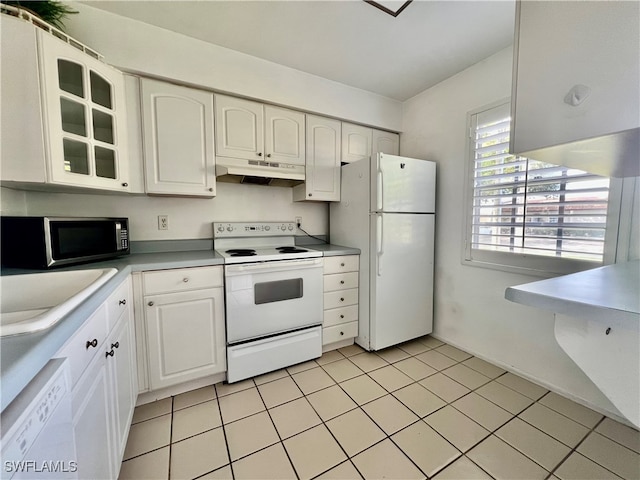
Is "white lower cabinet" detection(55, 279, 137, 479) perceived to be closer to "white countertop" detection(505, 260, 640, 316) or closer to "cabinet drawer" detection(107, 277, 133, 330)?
"cabinet drawer" detection(107, 277, 133, 330)

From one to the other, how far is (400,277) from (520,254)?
2.89ft

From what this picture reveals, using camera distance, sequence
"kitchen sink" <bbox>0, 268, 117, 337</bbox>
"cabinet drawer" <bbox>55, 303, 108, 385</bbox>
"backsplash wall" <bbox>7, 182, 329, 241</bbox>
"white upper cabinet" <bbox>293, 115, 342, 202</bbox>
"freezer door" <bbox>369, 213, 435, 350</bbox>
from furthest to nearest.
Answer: "white upper cabinet" <bbox>293, 115, 342, 202</bbox> < "freezer door" <bbox>369, 213, 435, 350</bbox> < "backsplash wall" <bbox>7, 182, 329, 241</bbox> < "kitchen sink" <bbox>0, 268, 117, 337</bbox> < "cabinet drawer" <bbox>55, 303, 108, 385</bbox>

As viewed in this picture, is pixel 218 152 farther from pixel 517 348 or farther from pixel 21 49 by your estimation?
pixel 517 348

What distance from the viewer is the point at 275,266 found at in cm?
188

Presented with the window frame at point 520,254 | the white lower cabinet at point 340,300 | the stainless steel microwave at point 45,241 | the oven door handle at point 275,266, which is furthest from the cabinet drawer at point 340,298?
the stainless steel microwave at point 45,241

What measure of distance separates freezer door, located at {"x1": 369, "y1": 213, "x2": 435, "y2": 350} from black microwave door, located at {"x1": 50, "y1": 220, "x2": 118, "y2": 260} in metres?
1.85

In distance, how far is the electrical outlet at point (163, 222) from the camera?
6.59ft

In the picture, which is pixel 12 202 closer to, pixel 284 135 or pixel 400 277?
pixel 284 135

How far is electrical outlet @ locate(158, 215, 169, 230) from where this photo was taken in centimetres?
201

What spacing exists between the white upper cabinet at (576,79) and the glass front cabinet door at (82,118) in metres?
2.01

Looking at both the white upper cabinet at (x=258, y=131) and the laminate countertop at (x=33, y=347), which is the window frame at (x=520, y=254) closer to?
the white upper cabinet at (x=258, y=131)

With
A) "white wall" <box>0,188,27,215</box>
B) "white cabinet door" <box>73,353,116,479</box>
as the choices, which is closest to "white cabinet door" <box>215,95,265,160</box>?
"white wall" <box>0,188,27,215</box>

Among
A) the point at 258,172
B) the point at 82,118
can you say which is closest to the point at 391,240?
the point at 258,172

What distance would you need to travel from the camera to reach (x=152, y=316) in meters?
1.55
